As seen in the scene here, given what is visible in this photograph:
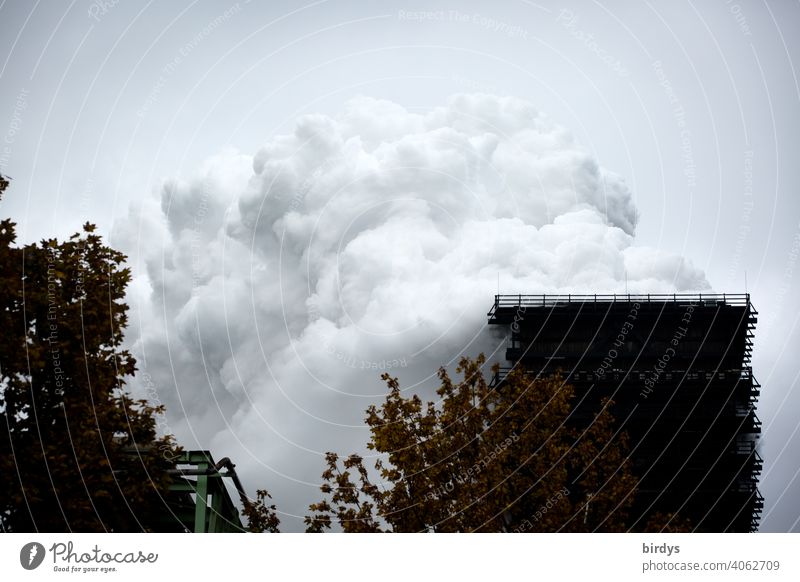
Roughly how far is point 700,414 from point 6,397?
46.1 metres

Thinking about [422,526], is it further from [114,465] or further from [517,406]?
[114,465]

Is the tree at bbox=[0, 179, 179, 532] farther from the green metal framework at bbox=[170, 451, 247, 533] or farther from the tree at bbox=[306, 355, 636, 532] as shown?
the tree at bbox=[306, 355, 636, 532]

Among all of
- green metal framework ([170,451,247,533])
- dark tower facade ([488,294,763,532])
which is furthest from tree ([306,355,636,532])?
dark tower facade ([488,294,763,532])

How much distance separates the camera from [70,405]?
2458 centimetres

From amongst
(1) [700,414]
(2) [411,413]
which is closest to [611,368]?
(1) [700,414]

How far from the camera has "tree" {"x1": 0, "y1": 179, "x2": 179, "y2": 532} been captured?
23625mm

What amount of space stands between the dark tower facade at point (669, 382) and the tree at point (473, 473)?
51.0 feet

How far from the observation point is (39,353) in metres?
23.5
